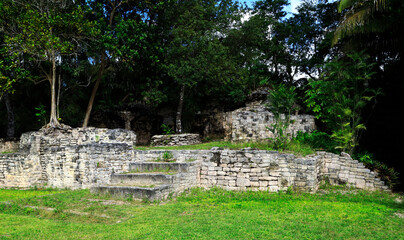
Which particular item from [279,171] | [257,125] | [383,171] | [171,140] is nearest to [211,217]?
[279,171]

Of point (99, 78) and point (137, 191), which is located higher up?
point (99, 78)

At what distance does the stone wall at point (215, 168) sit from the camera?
8798 mm

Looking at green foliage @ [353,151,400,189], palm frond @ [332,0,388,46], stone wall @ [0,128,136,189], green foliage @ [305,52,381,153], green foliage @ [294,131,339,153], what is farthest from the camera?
green foliage @ [294,131,339,153]

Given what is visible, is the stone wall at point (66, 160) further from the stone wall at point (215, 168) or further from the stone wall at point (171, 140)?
the stone wall at point (171, 140)

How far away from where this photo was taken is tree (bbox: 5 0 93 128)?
529 inches

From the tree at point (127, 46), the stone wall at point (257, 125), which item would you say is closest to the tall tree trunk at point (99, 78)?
the tree at point (127, 46)

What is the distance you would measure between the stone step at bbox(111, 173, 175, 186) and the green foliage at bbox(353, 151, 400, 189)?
22.3 feet

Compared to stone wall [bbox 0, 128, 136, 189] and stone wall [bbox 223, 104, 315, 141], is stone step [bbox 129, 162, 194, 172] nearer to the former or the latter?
stone wall [bbox 0, 128, 136, 189]

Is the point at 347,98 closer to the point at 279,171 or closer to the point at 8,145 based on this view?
the point at 279,171

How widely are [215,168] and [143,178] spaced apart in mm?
2412

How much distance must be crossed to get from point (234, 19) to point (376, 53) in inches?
379

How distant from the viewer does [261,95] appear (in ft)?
62.5

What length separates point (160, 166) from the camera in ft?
30.3

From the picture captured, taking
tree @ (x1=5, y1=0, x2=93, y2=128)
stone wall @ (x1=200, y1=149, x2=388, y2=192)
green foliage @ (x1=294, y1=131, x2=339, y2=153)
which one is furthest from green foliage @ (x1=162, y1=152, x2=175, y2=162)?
tree @ (x1=5, y1=0, x2=93, y2=128)
